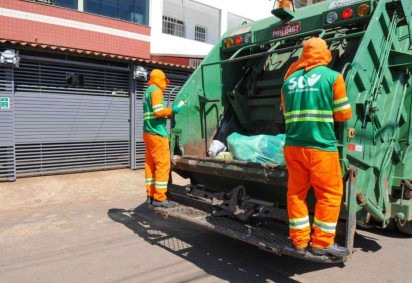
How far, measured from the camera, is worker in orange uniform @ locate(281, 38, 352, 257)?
282 cm

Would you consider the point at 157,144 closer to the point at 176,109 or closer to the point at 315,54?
the point at 176,109

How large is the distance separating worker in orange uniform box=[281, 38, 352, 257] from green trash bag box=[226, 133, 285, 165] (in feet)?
1.95

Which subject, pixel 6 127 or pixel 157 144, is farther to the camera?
pixel 6 127

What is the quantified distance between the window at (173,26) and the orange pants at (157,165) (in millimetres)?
10793

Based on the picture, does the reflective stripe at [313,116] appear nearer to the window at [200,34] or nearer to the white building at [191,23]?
the white building at [191,23]

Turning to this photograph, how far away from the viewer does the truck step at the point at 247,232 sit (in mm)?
2898

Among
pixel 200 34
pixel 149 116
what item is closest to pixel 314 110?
pixel 149 116

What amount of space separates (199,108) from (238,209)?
1.48 m

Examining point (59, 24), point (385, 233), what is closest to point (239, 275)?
point (385, 233)

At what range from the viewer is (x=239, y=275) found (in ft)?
11.3

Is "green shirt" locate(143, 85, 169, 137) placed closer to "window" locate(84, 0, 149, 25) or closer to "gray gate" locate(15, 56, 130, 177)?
"gray gate" locate(15, 56, 130, 177)

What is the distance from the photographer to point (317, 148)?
2.84 m

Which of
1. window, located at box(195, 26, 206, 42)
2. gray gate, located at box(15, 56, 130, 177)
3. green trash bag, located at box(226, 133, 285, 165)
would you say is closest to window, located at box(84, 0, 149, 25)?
gray gate, located at box(15, 56, 130, 177)

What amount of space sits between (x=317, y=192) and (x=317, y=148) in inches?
13.1
